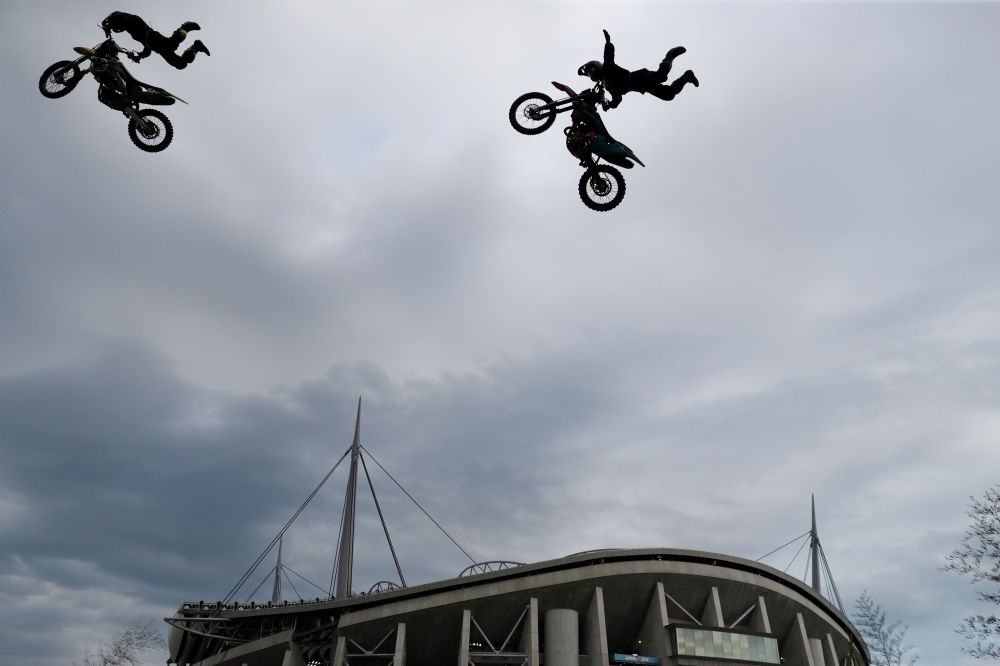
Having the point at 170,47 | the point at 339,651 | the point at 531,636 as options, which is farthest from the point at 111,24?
the point at 339,651

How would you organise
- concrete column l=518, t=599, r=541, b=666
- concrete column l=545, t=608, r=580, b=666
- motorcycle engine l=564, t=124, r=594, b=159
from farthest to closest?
1. concrete column l=545, t=608, r=580, b=666
2. concrete column l=518, t=599, r=541, b=666
3. motorcycle engine l=564, t=124, r=594, b=159

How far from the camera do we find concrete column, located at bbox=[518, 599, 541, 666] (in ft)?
193

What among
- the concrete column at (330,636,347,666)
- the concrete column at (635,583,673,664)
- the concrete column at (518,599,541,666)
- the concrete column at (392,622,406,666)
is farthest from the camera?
the concrete column at (635,583,673,664)

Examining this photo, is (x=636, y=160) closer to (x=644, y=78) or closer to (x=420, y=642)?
(x=644, y=78)

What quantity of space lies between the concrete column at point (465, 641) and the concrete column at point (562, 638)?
683cm

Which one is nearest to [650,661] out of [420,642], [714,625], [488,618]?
[714,625]

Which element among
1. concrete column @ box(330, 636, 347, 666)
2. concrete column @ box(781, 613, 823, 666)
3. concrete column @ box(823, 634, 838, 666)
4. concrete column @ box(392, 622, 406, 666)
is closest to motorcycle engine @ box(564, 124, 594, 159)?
concrete column @ box(392, 622, 406, 666)

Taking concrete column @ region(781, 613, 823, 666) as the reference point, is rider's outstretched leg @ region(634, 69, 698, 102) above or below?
below

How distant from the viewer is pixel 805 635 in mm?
69938

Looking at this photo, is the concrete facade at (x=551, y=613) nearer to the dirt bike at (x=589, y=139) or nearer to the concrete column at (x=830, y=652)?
the concrete column at (x=830, y=652)

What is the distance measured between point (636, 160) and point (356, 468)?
227 ft

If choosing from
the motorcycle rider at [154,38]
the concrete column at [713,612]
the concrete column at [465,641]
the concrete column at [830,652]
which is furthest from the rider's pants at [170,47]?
the concrete column at [830,652]

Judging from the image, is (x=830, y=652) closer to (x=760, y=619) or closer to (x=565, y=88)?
(x=760, y=619)

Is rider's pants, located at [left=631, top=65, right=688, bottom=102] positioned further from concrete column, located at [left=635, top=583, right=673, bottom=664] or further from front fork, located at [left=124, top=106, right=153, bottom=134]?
concrete column, located at [left=635, top=583, right=673, bottom=664]
